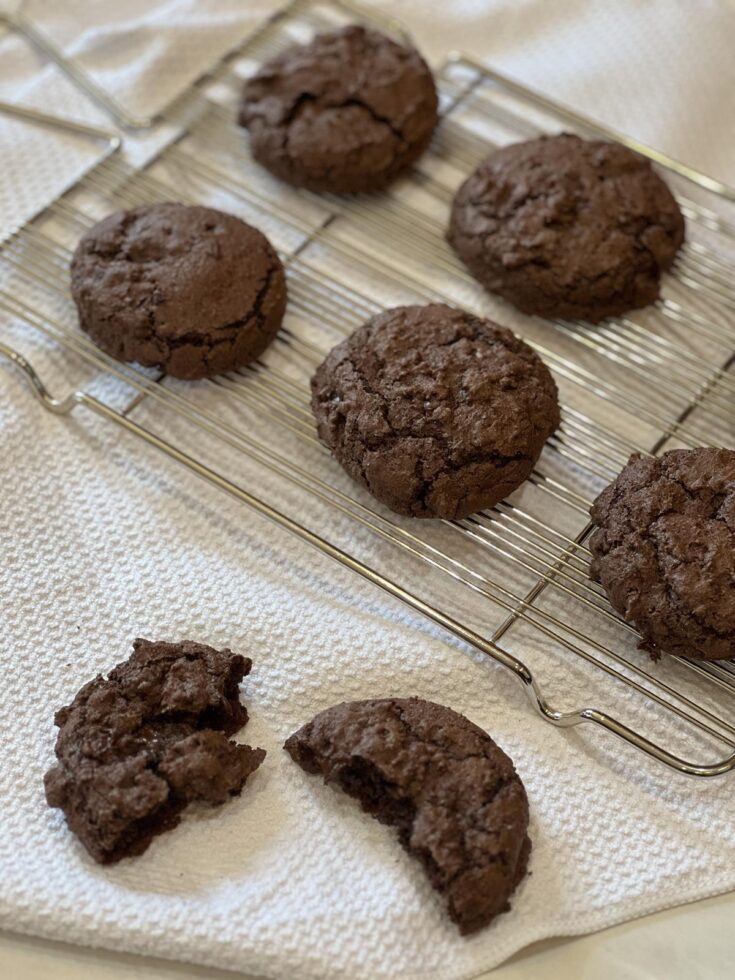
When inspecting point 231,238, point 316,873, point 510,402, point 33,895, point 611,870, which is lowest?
point 33,895

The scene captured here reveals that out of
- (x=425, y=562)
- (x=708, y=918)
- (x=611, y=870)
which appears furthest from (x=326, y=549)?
(x=708, y=918)

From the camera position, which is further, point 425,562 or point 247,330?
point 247,330

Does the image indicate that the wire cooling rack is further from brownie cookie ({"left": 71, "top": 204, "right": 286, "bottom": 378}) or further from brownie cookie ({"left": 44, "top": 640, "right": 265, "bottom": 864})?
brownie cookie ({"left": 44, "top": 640, "right": 265, "bottom": 864})

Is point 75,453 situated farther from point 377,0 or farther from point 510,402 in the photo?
point 377,0

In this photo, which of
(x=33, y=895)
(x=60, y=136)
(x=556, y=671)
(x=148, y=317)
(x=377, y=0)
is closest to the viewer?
(x=33, y=895)

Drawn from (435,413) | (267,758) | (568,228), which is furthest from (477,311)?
(267,758)

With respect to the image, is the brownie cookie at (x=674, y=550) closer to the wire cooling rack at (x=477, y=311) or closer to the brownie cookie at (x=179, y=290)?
the wire cooling rack at (x=477, y=311)

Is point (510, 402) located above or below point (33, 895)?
above

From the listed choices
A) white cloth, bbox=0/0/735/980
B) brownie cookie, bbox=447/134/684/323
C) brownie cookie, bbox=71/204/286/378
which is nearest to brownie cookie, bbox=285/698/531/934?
white cloth, bbox=0/0/735/980
